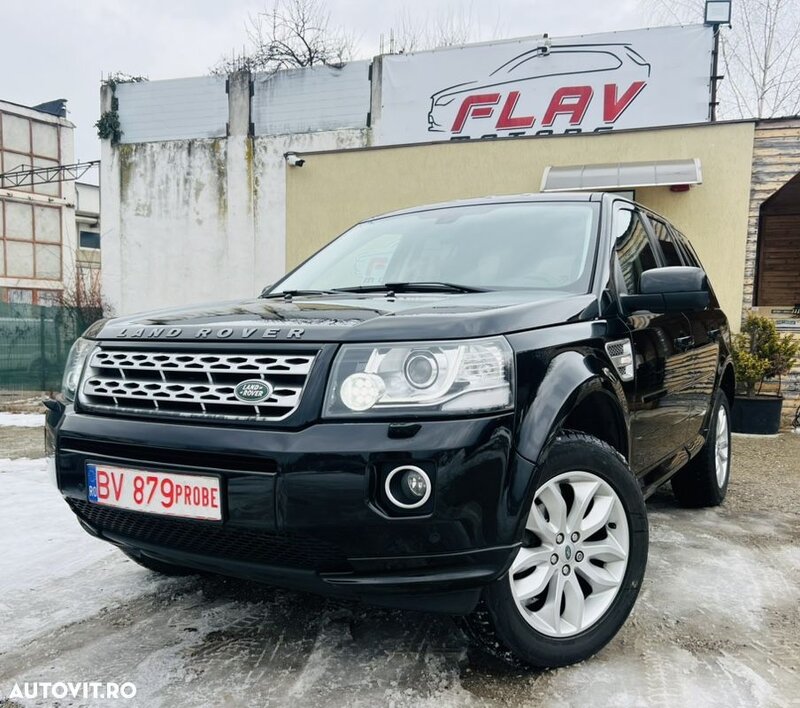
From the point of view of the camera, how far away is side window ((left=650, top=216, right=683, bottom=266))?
11.8 ft

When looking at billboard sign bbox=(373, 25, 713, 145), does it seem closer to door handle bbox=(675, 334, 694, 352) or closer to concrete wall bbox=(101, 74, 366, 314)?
concrete wall bbox=(101, 74, 366, 314)

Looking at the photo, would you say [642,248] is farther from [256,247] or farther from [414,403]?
[256,247]

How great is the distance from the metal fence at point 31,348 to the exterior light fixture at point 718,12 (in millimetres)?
13164

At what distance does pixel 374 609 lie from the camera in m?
2.66

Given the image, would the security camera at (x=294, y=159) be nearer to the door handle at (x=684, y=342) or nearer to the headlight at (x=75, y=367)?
the door handle at (x=684, y=342)

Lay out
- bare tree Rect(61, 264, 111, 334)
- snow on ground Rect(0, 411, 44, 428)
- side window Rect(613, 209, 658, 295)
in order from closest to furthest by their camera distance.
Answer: side window Rect(613, 209, 658, 295) < snow on ground Rect(0, 411, 44, 428) < bare tree Rect(61, 264, 111, 334)

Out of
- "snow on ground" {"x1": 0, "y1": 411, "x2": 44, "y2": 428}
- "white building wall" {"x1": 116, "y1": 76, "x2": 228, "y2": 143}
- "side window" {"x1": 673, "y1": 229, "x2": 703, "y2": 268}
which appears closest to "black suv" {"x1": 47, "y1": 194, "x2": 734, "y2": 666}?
"side window" {"x1": 673, "y1": 229, "x2": 703, "y2": 268}

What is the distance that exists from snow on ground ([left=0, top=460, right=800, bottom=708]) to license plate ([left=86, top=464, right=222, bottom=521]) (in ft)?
1.87

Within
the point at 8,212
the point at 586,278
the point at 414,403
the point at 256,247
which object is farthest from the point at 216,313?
the point at 8,212

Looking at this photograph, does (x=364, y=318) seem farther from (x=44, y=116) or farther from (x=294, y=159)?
(x=44, y=116)

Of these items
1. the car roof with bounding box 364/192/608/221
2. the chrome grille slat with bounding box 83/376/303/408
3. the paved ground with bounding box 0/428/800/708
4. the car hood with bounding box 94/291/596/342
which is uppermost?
the car roof with bounding box 364/192/608/221

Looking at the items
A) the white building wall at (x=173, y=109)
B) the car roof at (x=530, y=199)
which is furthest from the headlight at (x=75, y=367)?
the white building wall at (x=173, y=109)

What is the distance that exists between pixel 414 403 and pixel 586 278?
1.09 meters

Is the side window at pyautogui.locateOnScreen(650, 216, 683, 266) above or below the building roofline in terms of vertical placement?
below
